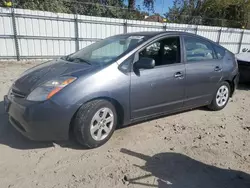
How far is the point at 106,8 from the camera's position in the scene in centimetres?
1328

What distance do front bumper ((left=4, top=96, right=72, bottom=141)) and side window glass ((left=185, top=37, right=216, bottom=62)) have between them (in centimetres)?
241

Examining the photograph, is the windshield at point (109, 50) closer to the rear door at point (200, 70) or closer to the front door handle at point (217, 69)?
the rear door at point (200, 70)

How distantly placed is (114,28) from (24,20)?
4238mm

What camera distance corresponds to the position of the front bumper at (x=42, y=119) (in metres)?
2.70

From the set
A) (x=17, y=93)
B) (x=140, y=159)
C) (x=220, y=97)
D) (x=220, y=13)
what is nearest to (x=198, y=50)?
(x=220, y=97)

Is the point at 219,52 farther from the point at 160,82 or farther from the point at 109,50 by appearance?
the point at 109,50

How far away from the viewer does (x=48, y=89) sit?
2781 millimetres

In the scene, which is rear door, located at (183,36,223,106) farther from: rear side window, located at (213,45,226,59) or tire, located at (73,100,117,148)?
tire, located at (73,100,117,148)

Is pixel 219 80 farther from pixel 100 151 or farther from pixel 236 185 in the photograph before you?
pixel 100 151

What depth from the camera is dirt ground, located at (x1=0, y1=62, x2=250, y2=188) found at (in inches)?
96.3

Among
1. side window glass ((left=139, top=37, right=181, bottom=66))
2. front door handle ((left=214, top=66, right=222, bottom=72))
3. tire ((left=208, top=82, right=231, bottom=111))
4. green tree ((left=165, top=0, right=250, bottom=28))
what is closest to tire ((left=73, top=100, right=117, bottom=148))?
side window glass ((left=139, top=37, right=181, bottom=66))

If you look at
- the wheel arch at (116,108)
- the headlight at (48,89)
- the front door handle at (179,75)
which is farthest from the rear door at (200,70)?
the headlight at (48,89)

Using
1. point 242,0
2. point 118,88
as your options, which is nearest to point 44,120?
point 118,88

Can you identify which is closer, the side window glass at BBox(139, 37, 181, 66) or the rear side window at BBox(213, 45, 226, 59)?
the side window glass at BBox(139, 37, 181, 66)
